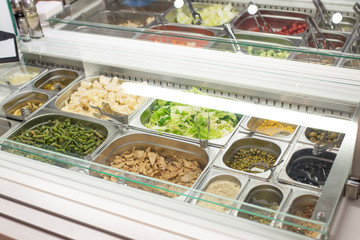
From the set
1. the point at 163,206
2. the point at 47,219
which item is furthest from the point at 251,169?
the point at 47,219

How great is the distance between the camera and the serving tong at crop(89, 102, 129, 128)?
6.21 feet

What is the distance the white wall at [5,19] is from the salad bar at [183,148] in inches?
23.1

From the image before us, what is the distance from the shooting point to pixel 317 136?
5.09ft

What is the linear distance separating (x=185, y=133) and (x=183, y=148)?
70mm

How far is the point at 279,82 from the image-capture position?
175cm

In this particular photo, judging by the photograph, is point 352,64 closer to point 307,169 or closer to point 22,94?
point 307,169

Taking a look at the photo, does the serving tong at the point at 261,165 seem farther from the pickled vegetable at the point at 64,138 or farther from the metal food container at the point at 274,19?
the metal food container at the point at 274,19

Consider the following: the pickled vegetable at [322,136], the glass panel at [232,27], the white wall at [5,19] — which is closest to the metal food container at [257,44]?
the glass panel at [232,27]

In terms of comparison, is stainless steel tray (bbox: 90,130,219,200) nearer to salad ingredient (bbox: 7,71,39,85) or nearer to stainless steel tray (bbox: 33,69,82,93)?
stainless steel tray (bbox: 33,69,82,93)

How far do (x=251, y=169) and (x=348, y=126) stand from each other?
372 millimetres

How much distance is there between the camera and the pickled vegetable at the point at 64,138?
1.76m

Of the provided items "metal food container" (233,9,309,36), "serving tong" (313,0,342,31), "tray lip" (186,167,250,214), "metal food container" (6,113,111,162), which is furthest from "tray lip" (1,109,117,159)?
"serving tong" (313,0,342,31)

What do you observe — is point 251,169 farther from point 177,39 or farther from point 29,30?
point 29,30

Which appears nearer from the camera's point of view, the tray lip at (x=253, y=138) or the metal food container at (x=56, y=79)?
the tray lip at (x=253, y=138)
